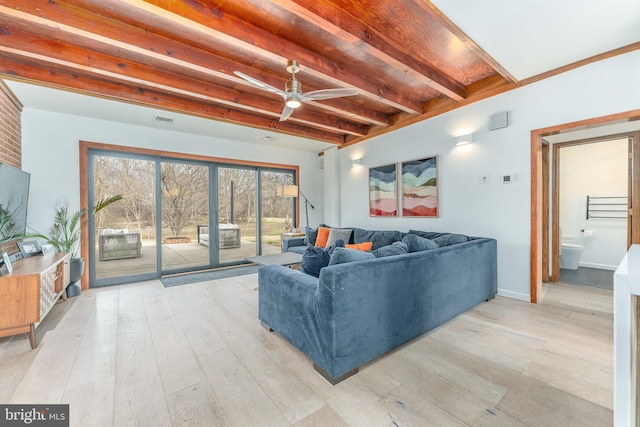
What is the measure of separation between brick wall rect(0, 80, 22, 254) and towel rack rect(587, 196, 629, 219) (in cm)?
864

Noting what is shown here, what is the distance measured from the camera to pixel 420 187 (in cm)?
435

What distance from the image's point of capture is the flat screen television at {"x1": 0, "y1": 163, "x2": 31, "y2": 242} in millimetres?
2703

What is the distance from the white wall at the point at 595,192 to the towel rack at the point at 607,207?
43mm

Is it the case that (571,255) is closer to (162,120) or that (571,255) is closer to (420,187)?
(420,187)

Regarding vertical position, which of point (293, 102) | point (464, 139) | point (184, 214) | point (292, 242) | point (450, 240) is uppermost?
point (293, 102)

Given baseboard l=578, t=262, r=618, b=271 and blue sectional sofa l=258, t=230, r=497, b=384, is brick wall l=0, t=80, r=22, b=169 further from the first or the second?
baseboard l=578, t=262, r=618, b=271

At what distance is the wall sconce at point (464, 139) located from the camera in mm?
3674

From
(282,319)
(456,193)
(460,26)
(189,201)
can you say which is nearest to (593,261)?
(456,193)

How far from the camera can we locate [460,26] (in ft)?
7.25

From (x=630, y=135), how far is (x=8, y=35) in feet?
23.3

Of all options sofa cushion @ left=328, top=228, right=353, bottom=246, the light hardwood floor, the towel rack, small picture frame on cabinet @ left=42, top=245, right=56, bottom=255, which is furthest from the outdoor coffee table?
the towel rack

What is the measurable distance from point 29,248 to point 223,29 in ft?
11.3

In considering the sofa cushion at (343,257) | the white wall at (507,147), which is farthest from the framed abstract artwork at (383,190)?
the sofa cushion at (343,257)

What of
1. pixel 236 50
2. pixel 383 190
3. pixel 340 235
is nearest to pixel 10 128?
pixel 236 50
